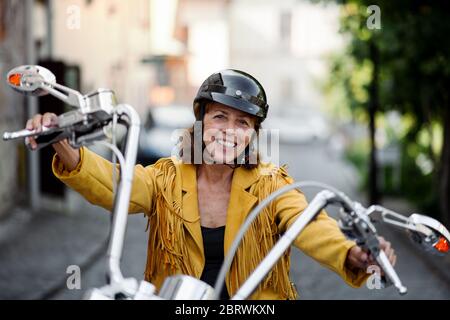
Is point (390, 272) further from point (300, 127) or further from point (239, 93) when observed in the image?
point (300, 127)

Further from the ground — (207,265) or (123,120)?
(123,120)

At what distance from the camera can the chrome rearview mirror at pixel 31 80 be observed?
235 centimetres

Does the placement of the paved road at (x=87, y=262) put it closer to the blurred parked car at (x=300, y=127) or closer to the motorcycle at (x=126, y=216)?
the motorcycle at (x=126, y=216)

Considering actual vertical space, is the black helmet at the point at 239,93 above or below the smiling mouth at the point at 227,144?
above

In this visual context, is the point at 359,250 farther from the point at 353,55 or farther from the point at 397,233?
the point at 353,55


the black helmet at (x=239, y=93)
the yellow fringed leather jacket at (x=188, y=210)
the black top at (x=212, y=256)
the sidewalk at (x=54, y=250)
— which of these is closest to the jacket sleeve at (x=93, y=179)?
the yellow fringed leather jacket at (x=188, y=210)

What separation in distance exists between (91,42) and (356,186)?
718 centimetres

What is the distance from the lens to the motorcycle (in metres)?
2.06

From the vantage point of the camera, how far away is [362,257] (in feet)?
7.52

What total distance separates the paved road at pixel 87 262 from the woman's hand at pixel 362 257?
17.5 ft

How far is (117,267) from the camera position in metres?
2.07

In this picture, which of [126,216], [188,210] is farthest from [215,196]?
[126,216]

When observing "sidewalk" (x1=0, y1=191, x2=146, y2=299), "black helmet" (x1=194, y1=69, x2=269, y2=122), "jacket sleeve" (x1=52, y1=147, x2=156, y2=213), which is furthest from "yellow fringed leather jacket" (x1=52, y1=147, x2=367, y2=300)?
"sidewalk" (x1=0, y1=191, x2=146, y2=299)

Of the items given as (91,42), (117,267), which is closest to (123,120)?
(117,267)
